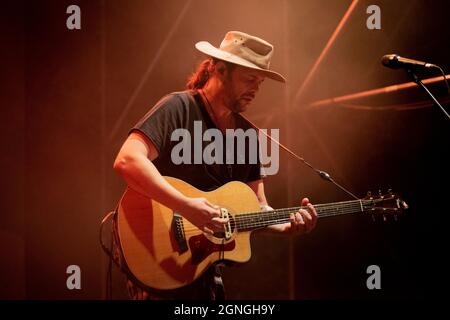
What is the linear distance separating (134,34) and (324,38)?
1.19 m

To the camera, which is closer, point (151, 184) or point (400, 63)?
point (151, 184)

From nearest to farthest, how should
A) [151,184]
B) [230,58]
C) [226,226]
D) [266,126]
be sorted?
[151,184] → [226,226] → [230,58] → [266,126]

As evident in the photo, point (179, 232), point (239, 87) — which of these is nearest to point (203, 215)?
point (179, 232)

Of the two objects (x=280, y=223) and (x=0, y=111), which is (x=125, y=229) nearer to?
(x=280, y=223)

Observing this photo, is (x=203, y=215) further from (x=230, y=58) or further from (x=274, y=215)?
(x=230, y=58)

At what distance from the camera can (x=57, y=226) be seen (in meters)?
2.48

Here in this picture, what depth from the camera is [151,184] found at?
6.11 ft

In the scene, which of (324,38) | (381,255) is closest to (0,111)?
(324,38)

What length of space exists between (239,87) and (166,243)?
2.81 ft

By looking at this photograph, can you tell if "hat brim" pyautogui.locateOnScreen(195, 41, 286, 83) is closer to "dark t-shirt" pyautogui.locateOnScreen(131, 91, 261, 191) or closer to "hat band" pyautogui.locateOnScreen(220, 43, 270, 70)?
"hat band" pyautogui.locateOnScreen(220, 43, 270, 70)

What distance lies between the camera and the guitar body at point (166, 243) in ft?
6.05

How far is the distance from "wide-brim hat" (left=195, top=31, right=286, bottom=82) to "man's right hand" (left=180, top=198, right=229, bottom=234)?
731 millimetres

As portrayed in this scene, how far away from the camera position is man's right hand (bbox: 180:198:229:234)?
6.28ft

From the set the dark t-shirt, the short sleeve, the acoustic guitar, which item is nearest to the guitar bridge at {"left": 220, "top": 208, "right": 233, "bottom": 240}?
the acoustic guitar
